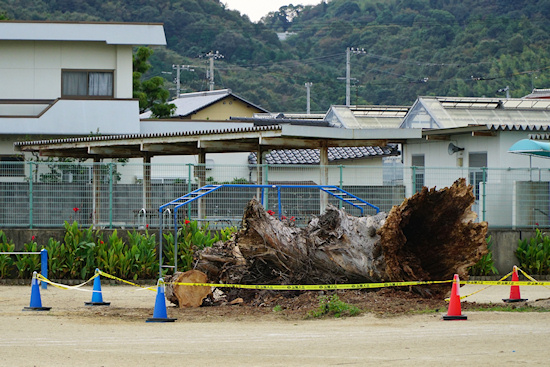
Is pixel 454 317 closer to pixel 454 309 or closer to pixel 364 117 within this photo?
pixel 454 309

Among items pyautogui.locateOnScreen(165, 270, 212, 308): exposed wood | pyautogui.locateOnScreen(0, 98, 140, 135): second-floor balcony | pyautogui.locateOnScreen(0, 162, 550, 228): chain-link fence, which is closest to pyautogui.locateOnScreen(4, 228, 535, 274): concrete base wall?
pyautogui.locateOnScreen(0, 162, 550, 228): chain-link fence

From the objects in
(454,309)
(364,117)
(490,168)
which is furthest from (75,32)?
(454,309)

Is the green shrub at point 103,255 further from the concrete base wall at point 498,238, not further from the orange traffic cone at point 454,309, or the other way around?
the orange traffic cone at point 454,309

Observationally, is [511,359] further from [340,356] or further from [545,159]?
[545,159]

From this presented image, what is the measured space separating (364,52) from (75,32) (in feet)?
171

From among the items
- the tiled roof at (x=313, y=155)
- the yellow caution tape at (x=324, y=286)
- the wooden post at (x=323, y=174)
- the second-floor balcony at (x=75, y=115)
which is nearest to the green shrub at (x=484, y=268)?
the wooden post at (x=323, y=174)

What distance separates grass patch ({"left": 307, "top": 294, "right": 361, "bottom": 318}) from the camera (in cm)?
1359

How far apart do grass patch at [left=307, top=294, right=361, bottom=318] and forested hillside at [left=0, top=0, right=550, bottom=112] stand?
6338cm

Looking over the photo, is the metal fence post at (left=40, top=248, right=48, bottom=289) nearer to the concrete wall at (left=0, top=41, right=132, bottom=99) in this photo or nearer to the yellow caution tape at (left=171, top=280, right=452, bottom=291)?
the yellow caution tape at (left=171, top=280, right=452, bottom=291)

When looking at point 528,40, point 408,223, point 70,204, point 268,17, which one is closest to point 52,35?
point 70,204

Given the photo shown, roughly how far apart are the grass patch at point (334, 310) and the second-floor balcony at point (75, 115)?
1898 centimetres

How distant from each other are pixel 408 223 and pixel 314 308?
2.23 meters

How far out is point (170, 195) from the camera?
21641mm

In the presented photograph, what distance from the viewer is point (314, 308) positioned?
13.9 m
